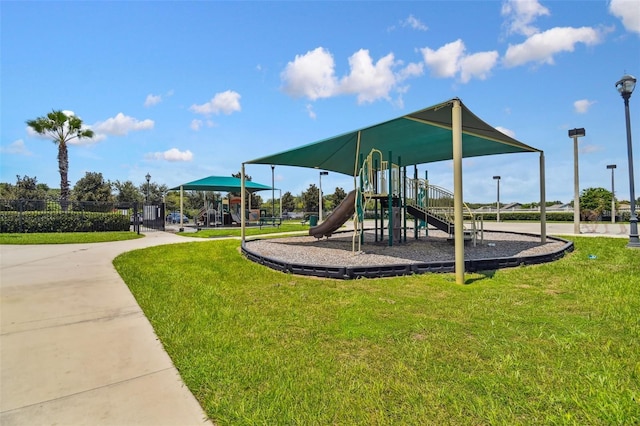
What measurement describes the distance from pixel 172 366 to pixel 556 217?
37.7 meters

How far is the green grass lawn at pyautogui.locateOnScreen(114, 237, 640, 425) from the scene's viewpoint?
2.07m

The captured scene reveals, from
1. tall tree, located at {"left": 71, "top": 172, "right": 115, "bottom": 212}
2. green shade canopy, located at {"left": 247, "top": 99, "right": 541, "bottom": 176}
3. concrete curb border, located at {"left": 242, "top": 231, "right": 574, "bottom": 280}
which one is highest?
tall tree, located at {"left": 71, "top": 172, "right": 115, "bottom": 212}

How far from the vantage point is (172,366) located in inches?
108

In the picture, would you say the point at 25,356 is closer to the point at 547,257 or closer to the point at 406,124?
the point at 406,124

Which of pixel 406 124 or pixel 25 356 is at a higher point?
pixel 406 124

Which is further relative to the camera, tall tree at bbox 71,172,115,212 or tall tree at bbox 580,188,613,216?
tall tree at bbox 71,172,115,212

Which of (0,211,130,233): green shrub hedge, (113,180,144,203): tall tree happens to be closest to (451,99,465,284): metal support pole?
(0,211,130,233): green shrub hedge

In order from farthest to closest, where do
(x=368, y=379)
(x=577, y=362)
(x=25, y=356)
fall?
(x=25, y=356) → (x=577, y=362) → (x=368, y=379)

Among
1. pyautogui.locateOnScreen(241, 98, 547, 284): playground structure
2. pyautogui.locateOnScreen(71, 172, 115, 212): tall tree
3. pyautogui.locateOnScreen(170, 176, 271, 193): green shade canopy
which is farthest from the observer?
pyautogui.locateOnScreen(71, 172, 115, 212): tall tree

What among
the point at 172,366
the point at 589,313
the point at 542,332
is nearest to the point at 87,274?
the point at 172,366

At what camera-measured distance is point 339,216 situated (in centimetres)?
1078

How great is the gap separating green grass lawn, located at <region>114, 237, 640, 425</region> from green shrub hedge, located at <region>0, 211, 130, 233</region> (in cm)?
1587

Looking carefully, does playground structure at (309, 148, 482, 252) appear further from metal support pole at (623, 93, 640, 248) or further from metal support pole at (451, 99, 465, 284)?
metal support pole at (623, 93, 640, 248)

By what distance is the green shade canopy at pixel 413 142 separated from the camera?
6969mm
